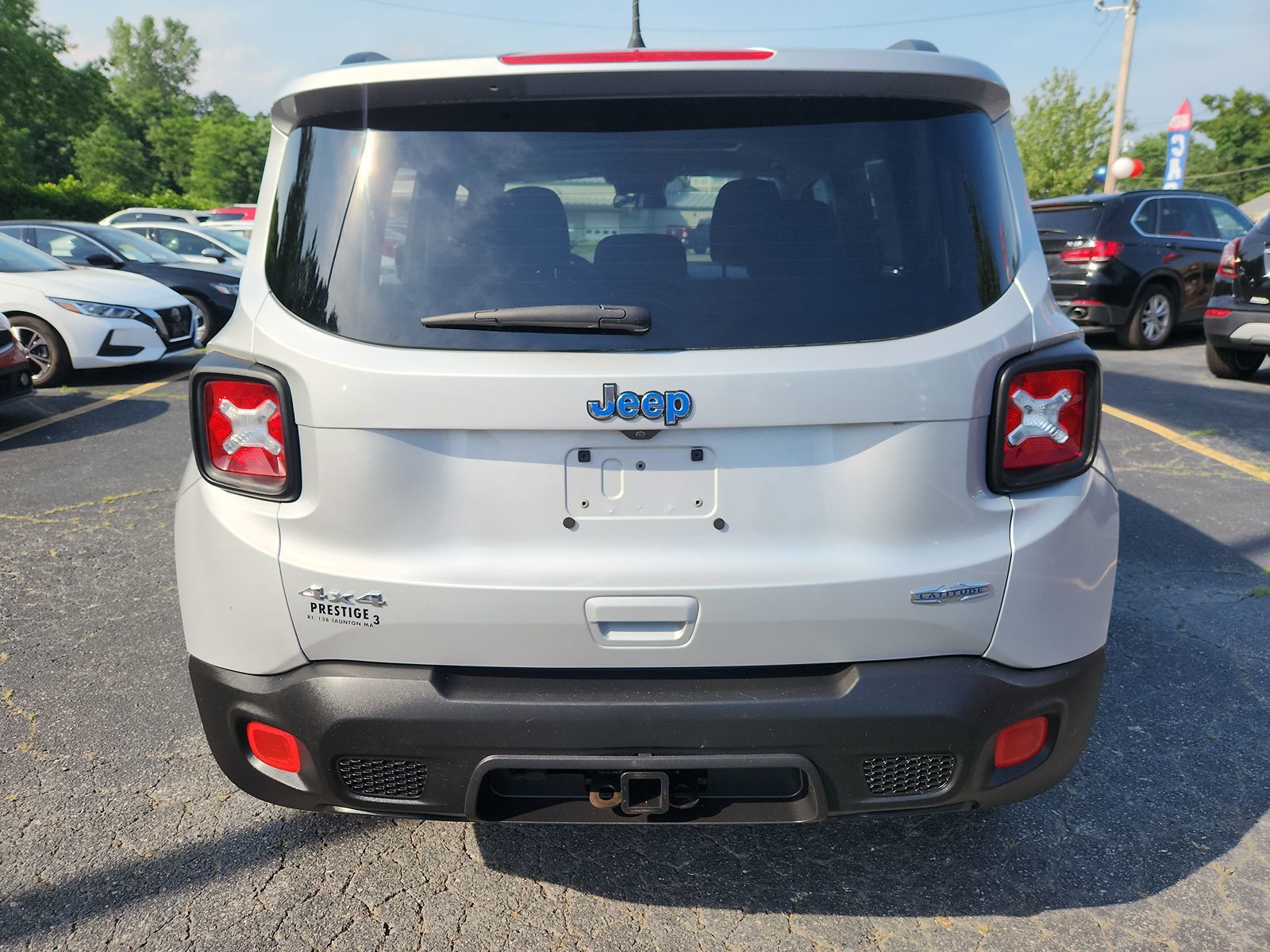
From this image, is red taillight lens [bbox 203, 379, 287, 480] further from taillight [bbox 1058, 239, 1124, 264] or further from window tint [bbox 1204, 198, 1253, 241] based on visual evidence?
window tint [bbox 1204, 198, 1253, 241]

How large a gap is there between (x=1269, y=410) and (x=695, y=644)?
766cm

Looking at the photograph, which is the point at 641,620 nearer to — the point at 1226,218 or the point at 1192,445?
the point at 1192,445

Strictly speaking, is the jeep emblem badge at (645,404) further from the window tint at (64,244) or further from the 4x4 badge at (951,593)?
the window tint at (64,244)

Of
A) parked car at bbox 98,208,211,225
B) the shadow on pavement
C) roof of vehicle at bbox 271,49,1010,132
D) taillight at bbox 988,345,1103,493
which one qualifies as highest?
roof of vehicle at bbox 271,49,1010,132

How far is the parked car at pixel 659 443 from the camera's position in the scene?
195 cm

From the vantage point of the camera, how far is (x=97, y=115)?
107ft

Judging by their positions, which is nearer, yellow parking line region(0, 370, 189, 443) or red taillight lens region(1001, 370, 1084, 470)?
red taillight lens region(1001, 370, 1084, 470)

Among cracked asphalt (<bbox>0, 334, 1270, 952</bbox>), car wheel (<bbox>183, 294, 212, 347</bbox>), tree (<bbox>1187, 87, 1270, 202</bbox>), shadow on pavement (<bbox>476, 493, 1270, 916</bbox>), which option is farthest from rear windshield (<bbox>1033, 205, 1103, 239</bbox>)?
tree (<bbox>1187, 87, 1270, 202</bbox>)

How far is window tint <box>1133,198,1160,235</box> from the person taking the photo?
1130 centimetres

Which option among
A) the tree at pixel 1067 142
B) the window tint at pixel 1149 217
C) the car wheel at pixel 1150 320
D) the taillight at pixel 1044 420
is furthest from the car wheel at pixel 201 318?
the tree at pixel 1067 142

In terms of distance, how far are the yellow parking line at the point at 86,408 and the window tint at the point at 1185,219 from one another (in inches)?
423

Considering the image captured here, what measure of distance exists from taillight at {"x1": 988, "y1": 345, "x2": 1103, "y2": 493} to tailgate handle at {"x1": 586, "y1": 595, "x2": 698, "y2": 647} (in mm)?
665

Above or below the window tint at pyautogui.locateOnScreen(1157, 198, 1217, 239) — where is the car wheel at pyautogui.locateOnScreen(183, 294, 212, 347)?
below

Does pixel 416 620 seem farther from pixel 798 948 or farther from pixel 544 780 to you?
pixel 798 948
